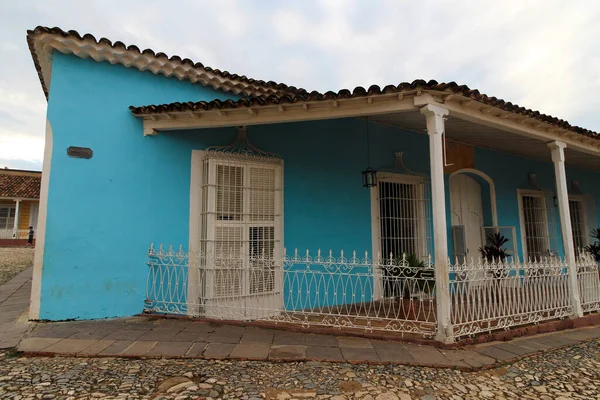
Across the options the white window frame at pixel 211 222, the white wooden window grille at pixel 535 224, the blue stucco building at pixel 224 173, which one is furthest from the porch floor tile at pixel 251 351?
the white wooden window grille at pixel 535 224

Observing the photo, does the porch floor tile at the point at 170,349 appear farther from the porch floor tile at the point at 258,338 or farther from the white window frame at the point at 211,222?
the white window frame at the point at 211,222

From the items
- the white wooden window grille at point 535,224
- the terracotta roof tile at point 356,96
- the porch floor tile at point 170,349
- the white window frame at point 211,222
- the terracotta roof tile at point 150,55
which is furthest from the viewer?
the white wooden window grille at point 535,224

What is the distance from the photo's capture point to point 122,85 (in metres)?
5.00

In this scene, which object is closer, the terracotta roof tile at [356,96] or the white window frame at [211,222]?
the terracotta roof tile at [356,96]

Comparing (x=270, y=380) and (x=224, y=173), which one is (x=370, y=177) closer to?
(x=224, y=173)

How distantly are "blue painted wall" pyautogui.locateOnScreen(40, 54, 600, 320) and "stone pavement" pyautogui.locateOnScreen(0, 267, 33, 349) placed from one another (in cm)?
34

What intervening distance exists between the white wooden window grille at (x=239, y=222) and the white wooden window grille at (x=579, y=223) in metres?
9.45

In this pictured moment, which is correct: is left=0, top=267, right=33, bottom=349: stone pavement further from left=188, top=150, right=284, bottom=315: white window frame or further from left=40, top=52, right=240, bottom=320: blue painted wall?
left=188, top=150, right=284, bottom=315: white window frame

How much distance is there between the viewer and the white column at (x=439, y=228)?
3791 mm

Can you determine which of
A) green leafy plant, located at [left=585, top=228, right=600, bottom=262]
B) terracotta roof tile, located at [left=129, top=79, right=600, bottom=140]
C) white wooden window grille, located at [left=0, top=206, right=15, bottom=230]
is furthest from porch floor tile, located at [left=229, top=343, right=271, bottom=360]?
white wooden window grille, located at [left=0, top=206, right=15, bottom=230]

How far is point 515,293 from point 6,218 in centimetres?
2821

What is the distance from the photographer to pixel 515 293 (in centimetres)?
466

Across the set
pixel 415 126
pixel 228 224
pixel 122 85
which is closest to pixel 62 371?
pixel 228 224

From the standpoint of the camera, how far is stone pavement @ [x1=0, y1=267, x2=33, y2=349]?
3.84 meters
